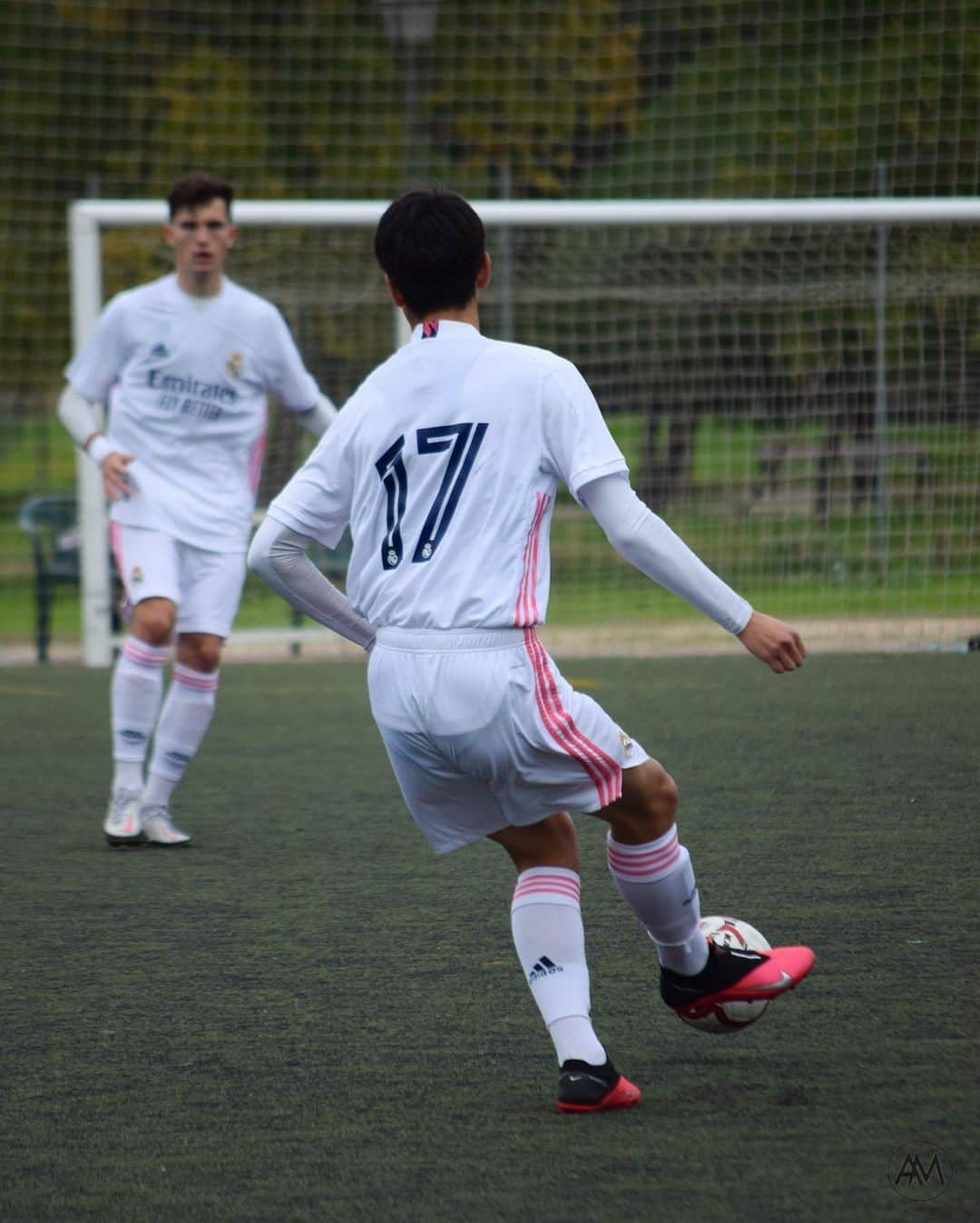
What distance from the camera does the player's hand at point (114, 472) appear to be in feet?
17.3

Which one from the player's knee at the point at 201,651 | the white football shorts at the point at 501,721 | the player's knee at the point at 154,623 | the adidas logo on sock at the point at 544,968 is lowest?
the player's knee at the point at 201,651

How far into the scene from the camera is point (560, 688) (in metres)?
2.90

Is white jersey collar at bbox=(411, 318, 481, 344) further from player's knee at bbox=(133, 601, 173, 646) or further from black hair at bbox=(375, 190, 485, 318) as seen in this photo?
player's knee at bbox=(133, 601, 173, 646)

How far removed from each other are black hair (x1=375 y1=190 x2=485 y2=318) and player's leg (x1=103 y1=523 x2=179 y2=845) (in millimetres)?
2529

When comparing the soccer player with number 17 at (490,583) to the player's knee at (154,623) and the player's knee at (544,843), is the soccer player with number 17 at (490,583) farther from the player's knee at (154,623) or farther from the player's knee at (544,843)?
the player's knee at (154,623)

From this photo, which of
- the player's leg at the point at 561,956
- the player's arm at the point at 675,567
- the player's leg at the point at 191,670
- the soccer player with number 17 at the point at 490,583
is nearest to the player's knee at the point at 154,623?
the player's leg at the point at 191,670

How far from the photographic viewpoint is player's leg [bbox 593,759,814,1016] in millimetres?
2998

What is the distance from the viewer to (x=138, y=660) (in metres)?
5.45

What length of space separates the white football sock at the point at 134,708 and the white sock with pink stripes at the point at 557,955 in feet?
8.70

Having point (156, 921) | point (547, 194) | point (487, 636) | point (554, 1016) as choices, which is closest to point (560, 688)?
point (487, 636)

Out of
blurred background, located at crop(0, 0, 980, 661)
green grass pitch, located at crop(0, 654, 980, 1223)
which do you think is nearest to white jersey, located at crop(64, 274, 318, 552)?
green grass pitch, located at crop(0, 654, 980, 1223)

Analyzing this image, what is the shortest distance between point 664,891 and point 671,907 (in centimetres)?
5

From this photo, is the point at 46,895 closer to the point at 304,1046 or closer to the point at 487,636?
the point at 304,1046

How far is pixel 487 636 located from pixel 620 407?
8.11 m
